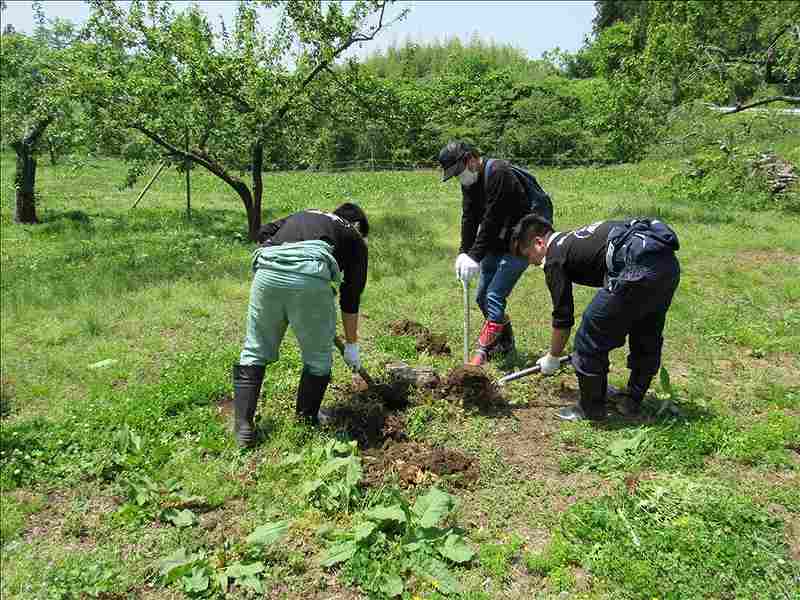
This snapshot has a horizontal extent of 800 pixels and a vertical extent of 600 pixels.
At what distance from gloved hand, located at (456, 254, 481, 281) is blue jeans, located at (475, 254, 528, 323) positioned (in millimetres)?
193

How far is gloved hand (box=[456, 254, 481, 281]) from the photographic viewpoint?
5035mm

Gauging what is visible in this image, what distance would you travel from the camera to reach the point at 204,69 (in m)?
9.12

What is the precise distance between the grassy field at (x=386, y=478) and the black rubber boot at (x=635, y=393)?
0.14 meters

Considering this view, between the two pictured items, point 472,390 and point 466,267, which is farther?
point 466,267

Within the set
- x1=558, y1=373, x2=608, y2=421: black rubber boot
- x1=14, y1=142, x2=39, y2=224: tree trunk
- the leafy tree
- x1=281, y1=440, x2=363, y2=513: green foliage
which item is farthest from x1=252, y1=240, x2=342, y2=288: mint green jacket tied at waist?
the leafy tree

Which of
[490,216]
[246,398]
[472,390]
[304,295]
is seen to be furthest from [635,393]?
[246,398]

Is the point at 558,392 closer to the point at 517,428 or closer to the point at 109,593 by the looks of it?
the point at 517,428

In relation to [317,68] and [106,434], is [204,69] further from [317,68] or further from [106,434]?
[106,434]

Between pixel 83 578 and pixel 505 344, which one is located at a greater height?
pixel 505 344

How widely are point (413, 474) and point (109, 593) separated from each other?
5.58 ft

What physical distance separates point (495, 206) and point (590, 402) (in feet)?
5.48

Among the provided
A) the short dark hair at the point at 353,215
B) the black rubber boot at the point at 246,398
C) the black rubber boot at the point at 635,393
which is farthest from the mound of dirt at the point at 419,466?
the short dark hair at the point at 353,215

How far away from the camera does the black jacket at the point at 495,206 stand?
192 inches

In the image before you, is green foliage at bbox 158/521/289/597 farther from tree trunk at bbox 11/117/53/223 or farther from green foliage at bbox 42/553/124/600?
tree trunk at bbox 11/117/53/223
